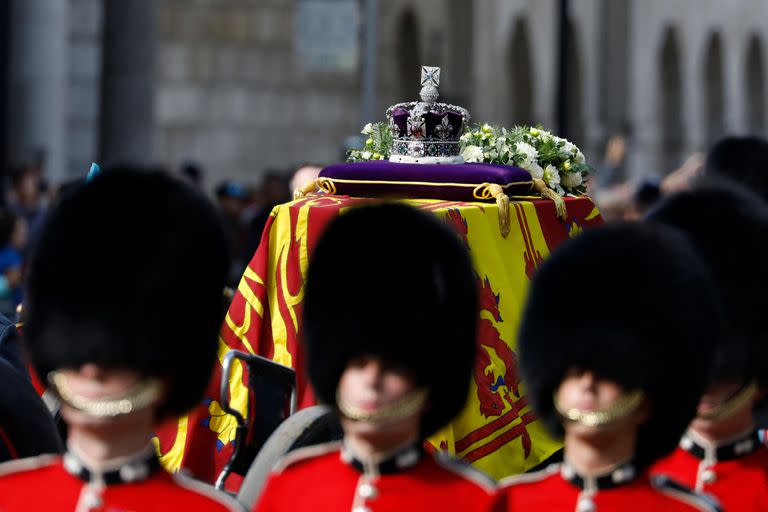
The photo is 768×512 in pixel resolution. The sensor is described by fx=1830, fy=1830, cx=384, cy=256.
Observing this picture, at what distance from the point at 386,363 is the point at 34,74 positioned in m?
13.9

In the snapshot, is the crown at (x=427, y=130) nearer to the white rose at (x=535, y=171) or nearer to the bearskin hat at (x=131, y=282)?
the white rose at (x=535, y=171)

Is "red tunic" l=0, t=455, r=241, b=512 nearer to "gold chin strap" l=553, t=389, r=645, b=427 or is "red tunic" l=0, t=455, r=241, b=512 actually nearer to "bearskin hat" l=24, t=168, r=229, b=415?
"bearskin hat" l=24, t=168, r=229, b=415

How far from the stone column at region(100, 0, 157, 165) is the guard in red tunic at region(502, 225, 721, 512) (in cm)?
1364

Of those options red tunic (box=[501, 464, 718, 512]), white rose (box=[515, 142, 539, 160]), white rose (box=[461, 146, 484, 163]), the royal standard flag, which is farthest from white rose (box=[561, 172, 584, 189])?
red tunic (box=[501, 464, 718, 512])

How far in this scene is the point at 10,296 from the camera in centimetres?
1021

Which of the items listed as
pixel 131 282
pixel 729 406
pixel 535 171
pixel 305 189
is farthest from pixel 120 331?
pixel 535 171

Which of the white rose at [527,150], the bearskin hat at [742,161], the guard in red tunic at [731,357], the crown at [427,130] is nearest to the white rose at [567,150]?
the white rose at [527,150]

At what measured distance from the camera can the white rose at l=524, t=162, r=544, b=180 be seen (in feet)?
23.0

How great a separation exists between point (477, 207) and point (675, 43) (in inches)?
1062

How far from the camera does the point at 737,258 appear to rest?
450 centimetres

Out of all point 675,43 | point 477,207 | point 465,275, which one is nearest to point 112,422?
point 465,275

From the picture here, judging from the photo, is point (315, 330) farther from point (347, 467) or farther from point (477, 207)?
point (477, 207)

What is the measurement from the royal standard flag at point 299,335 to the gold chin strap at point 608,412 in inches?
87.6

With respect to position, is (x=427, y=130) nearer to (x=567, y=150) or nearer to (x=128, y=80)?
(x=567, y=150)
